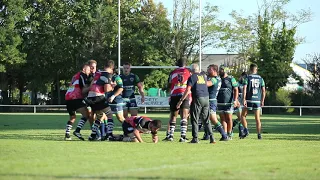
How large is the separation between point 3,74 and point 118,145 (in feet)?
172

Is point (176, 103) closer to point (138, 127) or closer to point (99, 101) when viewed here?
point (138, 127)

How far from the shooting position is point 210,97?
1983 cm

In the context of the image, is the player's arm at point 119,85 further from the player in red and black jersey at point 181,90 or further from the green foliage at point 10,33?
the green foliage at point 10,33

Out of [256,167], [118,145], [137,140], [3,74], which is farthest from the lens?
[3,74]

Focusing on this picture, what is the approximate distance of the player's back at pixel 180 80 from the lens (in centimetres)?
1877

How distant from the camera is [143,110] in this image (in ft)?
187

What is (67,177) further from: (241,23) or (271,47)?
(241,23)

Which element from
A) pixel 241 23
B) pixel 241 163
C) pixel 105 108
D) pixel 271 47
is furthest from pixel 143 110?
pixel 241 163

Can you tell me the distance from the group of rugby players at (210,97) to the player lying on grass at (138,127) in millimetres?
1008

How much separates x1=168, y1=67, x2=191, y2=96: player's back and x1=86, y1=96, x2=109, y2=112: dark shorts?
1.76m

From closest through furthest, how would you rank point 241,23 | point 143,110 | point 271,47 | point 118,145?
point 118,145 < point 143,110 < point 271,47 < point 241,23

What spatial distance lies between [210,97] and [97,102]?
3.11 m

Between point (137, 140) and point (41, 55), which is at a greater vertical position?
point (41, 55)

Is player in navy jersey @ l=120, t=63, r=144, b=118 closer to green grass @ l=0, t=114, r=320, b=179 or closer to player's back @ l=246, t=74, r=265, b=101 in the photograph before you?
player's back @ l=246, t=74, r=265, b=101
